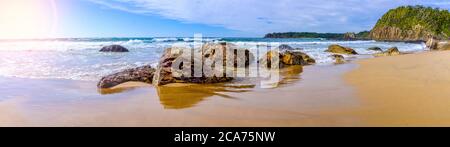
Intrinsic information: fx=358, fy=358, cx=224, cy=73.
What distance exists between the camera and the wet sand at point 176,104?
3.36 m

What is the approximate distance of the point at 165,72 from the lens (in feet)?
19.5

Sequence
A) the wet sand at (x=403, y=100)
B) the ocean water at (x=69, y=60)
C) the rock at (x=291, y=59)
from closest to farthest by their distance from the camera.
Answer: the wet sand at (x=403, y=100), the ocean water at (x=69, y=60), the rock at (x=291, y=59)

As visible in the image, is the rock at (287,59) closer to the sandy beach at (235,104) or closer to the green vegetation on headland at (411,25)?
the sandy beach at (235,104)

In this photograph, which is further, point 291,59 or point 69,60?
point 69,60

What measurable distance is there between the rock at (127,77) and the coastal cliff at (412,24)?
2793 inches

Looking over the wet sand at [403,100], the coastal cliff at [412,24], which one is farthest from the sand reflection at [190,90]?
the coastal cliff at [412,24]

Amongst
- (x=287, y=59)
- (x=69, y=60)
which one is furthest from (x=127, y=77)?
(x=69, y=60)

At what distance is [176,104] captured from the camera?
4.15 meters

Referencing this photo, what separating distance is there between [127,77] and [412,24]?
8569 centimetres

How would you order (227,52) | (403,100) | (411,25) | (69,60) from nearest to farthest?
1. (403,100)
2. (227,52)
3. (69,60)
4. (411,25)

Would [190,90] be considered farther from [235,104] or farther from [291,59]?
[291,59]
